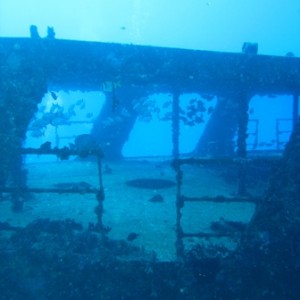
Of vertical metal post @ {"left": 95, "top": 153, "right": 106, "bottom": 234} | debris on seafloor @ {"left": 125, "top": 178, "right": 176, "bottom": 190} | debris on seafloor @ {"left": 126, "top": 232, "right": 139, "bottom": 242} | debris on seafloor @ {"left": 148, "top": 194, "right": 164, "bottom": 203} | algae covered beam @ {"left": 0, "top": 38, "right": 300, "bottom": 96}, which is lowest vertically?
debris on seafloor @ {"left": 125, "top": 178, "right": 176, "bottom": 190}

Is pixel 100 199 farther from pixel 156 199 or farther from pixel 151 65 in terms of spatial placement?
pixel 151 65

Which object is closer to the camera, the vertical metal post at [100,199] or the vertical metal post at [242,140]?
the vertical metal post at [100,199]

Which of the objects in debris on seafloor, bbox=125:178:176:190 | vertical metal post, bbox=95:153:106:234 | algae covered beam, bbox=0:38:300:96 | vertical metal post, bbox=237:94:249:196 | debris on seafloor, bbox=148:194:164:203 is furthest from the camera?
debris on seafloor, bbox=125:178:176:190

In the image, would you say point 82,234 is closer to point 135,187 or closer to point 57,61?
point 57,61

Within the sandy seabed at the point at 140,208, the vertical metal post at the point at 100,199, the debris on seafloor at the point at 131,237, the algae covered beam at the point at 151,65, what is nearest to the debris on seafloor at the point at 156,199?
the sandy seabed at the point at 140,208

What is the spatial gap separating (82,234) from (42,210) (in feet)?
9.30

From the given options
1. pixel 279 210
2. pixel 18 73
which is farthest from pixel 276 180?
pixel 18 73

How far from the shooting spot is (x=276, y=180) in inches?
159

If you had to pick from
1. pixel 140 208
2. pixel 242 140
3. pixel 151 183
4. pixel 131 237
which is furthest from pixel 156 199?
pixel 131 237

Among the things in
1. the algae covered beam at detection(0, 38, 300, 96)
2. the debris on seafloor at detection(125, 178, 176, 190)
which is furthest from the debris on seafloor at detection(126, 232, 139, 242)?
the debris on seafloor at detection(125, 178, 176, 190)

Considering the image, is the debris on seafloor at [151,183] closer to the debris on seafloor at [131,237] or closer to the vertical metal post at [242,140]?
the vertical metal post at [242,140]

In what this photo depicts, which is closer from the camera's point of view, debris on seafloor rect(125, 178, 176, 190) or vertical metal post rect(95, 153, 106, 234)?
vertical metal post rect(95, 153, 106, 234)

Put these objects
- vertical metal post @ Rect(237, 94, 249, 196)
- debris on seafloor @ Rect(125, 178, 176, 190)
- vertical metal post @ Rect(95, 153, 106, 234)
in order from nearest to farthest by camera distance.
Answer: vertical metal post @ Rect(95, 153, 106, 234) < vertical metal post @ Rect(237, 94, 249, 196) < debris on seafloor @ Rect(125, 178, 176, 190)

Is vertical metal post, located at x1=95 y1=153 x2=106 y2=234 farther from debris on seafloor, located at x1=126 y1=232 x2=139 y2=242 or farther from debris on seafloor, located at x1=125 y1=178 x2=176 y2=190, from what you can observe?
debris on seafloor, located at x1=125 y1=178 x2=176 y2=190
